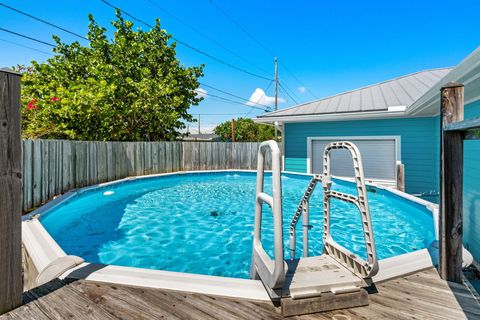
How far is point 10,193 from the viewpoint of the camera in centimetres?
161

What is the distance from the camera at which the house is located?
840 cm

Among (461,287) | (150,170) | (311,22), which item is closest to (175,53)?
(150,170)

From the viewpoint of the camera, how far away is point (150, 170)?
10867 millimetres

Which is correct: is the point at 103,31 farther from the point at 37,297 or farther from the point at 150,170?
the point at 37,297

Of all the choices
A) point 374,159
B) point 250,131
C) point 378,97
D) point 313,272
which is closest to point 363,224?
point 313,272

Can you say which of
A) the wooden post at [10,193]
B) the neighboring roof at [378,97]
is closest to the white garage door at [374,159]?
the neighboring roof at [378,97]

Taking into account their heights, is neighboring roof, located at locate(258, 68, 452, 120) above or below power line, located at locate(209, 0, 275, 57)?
below

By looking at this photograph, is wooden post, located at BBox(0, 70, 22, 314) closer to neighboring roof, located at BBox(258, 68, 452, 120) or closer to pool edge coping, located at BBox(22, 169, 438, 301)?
pool edge coping, located at BBox(22, 169, 438, 301)

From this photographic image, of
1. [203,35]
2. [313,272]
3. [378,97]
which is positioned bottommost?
[313,272]

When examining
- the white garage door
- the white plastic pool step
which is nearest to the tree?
the white garage door

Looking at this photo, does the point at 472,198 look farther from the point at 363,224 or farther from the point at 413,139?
the point at 413,139

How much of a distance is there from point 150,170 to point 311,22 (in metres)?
15.2

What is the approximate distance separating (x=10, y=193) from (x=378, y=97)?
434 inches

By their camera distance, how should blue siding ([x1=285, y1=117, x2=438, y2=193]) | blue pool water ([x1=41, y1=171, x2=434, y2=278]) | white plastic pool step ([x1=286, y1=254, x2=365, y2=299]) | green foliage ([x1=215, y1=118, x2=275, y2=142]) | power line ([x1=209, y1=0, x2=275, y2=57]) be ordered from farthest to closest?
1. green foliage ([x1=215, y1=118, x2=275, y2=142])
2. power line ([x1=209, y1=0, x2=275, y2=57])
3. blue siding ([x1=285, y1=117, x2=438, y2=193])
4. blue pool water ([x1=41, y1=171, x2=434, y2=278])
5. white plastic pool step ([x1=286, y1=254, x2=365, y2=299])
